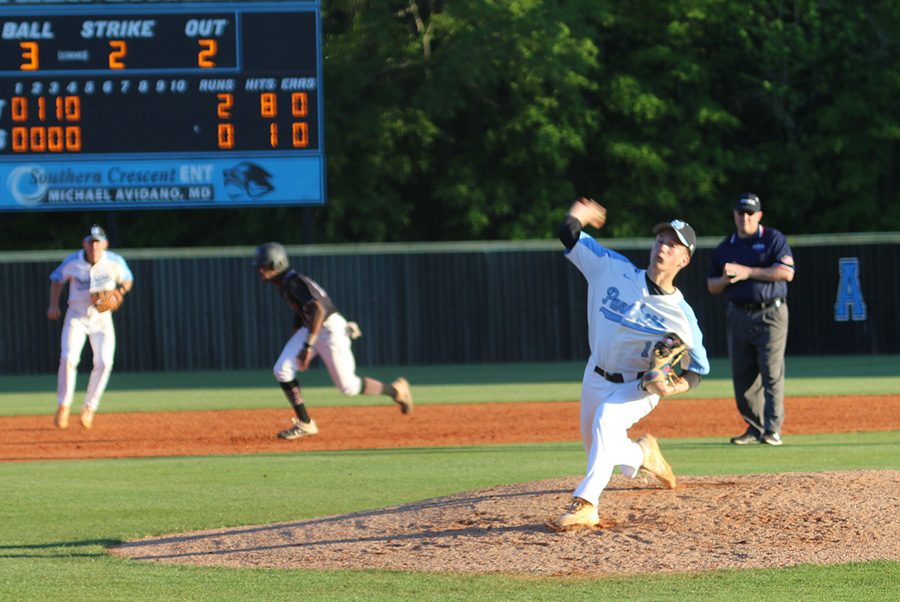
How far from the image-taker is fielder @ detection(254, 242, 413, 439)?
11375mm

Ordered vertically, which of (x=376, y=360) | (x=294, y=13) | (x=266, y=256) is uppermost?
(x=294, y=13)

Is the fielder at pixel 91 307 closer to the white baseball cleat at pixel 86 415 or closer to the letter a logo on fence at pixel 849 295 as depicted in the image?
the white baseball cleat at pixel 86 415

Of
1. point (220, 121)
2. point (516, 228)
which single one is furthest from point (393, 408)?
point (516, 228)

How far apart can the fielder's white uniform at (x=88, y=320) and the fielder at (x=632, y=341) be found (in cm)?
706

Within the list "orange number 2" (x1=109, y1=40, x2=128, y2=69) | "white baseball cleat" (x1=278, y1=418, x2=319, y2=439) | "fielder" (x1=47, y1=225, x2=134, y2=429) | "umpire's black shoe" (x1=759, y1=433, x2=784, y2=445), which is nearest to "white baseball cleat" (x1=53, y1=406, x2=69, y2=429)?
"fielder" (x1=47, y1=225, x2=134, y2=429)

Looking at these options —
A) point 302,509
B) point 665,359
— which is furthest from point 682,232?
point 302,509

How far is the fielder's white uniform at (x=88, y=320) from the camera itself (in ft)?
42.4

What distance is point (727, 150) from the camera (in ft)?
95.2

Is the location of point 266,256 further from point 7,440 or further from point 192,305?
point 192,305

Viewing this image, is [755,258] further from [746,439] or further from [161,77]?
[161,77]

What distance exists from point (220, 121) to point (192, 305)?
3.85 meters

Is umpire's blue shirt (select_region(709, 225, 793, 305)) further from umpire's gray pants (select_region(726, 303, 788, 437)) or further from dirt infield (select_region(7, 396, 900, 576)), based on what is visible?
dirt infield (select_region(7, 396, 900, 576))

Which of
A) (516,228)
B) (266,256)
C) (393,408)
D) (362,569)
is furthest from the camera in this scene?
(516,228)

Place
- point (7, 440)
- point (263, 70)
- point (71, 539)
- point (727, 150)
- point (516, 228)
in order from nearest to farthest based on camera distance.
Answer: point (71, 539), point (7, 440), point (263, 70), point (516, 228), point (727, 150)
